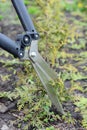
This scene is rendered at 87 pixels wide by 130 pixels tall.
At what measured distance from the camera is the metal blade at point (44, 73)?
10.6 feet

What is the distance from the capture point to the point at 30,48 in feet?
10.4

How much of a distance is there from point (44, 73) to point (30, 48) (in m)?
0.28

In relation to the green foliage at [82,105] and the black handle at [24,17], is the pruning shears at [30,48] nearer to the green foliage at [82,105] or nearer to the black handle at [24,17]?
the black handle at [24,17]

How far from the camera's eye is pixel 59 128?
10.9 ft

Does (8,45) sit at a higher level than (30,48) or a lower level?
higher

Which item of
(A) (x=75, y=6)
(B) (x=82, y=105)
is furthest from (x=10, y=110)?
(A) (x=75, y=6)

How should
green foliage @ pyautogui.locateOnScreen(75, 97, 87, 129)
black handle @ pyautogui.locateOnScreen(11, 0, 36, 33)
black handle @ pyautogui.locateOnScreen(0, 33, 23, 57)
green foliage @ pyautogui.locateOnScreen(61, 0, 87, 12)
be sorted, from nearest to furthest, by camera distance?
black handle @ pyautogui.locateOnScreen(0, 33, 23, 57)
black handle @ pyautogui.locateOnScreen(11, 0, 36, 33)
green foliage @ pyautogui.locateOnScreen(75, 97, 87, 129)
green foliage @ pyautogui.locateOnScreen(61, 0, 87, 12)

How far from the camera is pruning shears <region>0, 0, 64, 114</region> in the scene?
2967mm

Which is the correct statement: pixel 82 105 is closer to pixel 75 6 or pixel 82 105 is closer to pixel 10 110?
pixel 10 110

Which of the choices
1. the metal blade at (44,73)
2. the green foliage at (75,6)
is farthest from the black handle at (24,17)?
the green foliage at (75,6)

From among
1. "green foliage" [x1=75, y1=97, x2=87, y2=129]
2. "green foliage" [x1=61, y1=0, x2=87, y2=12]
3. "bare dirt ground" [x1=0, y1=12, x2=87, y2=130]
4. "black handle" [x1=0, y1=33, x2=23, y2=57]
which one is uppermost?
"black handle" [x1=0, y1=33, x2=23, y2=57]

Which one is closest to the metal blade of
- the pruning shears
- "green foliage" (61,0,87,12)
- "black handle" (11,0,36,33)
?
the pruning shears

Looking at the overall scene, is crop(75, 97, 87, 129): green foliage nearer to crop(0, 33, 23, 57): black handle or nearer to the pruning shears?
→ the pruning shears

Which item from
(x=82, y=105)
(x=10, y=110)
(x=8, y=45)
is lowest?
(x=82, y=105)
